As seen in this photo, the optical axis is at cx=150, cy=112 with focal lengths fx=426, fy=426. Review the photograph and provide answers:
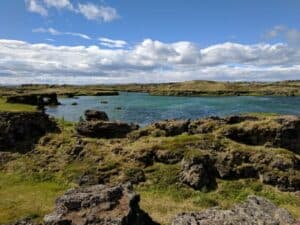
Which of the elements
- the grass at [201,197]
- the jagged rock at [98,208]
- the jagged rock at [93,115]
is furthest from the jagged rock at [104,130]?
the jagged rock at [98,208]

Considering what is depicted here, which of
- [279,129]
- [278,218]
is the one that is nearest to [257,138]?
[279,129]

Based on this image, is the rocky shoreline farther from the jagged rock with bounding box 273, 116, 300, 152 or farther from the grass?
the grass

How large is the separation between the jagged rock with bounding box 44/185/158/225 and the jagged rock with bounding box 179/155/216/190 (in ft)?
37.0

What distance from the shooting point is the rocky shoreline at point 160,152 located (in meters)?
40.7

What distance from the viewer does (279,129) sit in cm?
4778

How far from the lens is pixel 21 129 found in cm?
5175

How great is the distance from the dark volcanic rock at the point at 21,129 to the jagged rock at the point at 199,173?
1973 centimetres

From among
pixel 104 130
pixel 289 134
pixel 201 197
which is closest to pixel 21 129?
pixel 104 130

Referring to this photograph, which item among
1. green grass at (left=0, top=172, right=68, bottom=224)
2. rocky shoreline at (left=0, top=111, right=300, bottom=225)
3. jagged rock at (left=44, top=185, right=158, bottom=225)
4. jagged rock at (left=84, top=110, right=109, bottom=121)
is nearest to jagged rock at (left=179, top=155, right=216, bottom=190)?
rocky shoreline at (left=0, top=111, right=300, bottom=225)

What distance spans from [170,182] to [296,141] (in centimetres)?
1742

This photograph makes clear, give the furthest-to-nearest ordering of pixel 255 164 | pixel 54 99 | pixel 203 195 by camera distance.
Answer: pixel 54 99 < pixel 255 164 < pixel 203 195

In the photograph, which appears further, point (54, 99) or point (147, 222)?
point (54, 99)

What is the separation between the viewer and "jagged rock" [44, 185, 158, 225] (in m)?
25.5

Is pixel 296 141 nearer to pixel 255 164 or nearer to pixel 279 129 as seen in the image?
pixel 279 129
